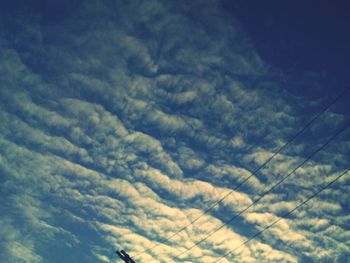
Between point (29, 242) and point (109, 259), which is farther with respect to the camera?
point (29, 242)

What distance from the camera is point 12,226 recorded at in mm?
39906

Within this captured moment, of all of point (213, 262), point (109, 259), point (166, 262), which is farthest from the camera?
point (109, 259)

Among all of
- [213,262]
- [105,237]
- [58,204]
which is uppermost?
[58,204]

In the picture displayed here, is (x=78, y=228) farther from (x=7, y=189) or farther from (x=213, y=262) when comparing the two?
(x=213, y=262)

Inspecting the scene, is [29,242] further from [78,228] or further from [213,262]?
[213,262]

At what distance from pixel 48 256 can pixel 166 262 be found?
22242mm

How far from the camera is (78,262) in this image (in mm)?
40969

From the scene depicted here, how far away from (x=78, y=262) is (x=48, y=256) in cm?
549

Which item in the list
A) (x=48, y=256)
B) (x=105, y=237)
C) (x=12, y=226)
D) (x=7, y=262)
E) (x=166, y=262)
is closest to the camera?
(x=166, y=262)

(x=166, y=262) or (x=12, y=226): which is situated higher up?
(x=12, y=226)

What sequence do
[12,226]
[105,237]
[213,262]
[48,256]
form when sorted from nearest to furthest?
[213,262] → [105,237] → [12,226] → [48,256]

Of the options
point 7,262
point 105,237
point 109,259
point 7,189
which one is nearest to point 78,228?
point 105,237

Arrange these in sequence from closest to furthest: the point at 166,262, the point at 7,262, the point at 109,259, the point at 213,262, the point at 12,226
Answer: the point at 213,262, the point at 166,262, the point at 109,259, the point at 12,226, the point at 7,262

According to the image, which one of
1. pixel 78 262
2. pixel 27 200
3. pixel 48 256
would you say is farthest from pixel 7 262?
pixel 27 200
